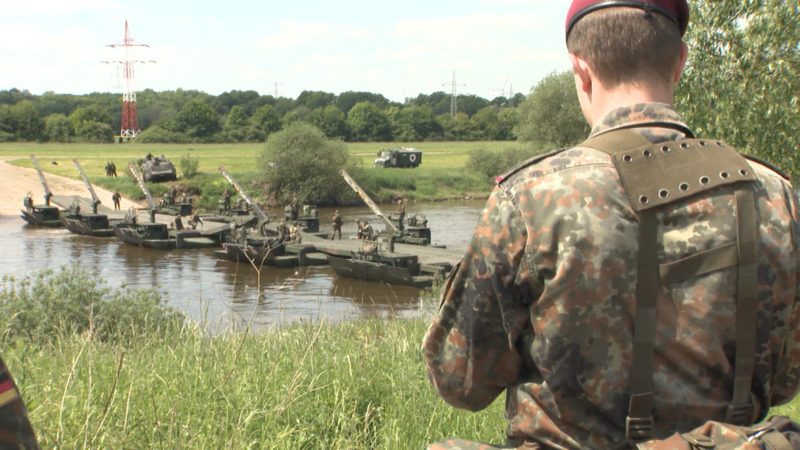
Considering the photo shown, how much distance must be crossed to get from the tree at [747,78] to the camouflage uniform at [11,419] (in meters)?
13.0

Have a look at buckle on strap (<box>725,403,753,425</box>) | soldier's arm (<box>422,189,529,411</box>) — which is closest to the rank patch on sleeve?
soldier's arm (<box>422,189,529,411</box>)

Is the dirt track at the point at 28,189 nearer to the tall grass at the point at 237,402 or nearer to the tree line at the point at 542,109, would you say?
the tree line at the point at 542,109

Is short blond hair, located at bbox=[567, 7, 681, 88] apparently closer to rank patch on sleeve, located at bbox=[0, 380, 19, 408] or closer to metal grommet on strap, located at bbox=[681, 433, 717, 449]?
metal grommet on strap, located at bbox=[681, 433, 717, 449]

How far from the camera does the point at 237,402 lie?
13.0ft

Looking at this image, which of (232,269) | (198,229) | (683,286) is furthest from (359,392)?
(198,229)

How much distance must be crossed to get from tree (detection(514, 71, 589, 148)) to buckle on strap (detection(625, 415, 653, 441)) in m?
52.0

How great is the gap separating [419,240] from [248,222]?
24.7 ft

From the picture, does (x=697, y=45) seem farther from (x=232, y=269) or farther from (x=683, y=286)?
(x=232, y=269)

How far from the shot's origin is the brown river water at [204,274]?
22219 millimetres

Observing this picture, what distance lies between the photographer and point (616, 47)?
1.98 meters

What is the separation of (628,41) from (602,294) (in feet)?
1.99

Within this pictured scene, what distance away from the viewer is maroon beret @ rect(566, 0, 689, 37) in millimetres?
1990

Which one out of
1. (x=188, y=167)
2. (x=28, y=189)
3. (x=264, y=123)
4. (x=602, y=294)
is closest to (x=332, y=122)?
(x=264, y=123)

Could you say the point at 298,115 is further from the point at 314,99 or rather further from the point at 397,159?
the point at 397,159
